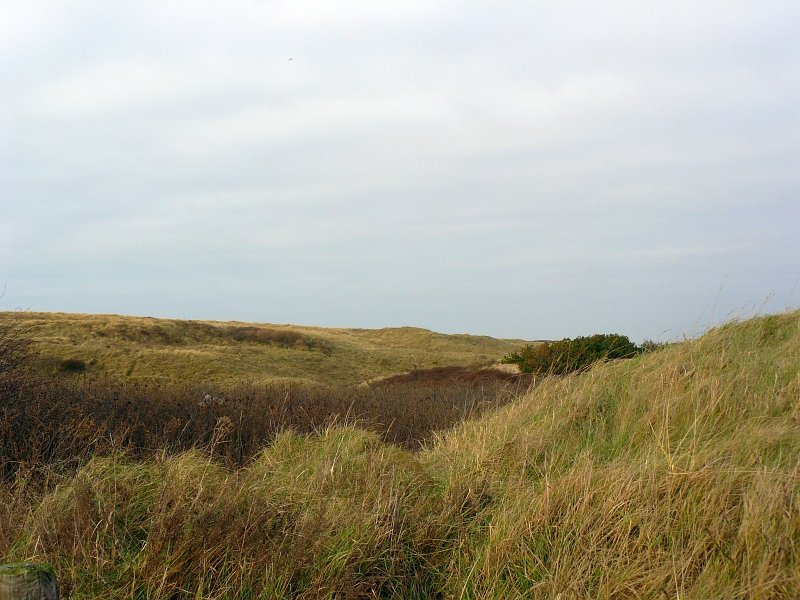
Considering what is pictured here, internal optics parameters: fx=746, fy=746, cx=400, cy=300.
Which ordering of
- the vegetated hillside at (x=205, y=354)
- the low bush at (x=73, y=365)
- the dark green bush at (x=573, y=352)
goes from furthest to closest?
1. the vegetated hillside at (x=205, y=354)
2. the low bush at (x=73, y=365)
3. the dark green bush at (x=573, y=352)

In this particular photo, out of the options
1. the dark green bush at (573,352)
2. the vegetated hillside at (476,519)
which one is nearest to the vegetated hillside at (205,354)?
the dark green bush at (573,352)

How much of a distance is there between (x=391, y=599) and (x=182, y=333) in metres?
41.0

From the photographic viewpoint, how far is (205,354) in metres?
36.0

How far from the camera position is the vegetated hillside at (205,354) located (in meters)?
32.7

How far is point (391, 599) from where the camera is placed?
17.1ft

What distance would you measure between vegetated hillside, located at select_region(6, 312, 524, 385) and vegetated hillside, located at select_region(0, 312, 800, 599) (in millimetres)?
21597

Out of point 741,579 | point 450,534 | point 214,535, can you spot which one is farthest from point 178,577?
point 741,579

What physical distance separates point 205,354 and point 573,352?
22.1 m

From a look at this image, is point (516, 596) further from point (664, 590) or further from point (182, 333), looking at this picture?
point (182, 333)

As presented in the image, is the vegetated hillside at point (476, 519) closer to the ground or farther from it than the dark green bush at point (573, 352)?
closer to the ground

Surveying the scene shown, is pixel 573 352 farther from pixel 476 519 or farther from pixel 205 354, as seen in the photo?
pixel 205 354

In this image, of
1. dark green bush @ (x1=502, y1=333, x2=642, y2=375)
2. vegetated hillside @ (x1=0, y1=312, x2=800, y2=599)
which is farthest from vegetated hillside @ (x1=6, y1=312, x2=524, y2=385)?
vegetated hillside @ (x1=0, y1=312, x2=800, y2=599)

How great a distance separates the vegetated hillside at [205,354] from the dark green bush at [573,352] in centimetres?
1009

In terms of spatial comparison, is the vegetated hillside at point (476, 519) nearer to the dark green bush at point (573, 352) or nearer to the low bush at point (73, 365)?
the dark green bush at point (573, 352)
